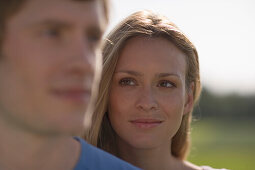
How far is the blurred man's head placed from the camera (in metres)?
2.23

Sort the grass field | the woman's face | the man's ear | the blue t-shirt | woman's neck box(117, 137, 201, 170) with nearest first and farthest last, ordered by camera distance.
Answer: the blue t-shirt → the woman's face → woman's neck box(117, 137, 201, 170) → the man's ear → the grass field

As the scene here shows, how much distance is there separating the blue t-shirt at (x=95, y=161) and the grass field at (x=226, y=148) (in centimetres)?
259

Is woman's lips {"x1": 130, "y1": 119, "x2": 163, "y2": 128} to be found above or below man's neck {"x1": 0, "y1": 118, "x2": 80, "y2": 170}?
below

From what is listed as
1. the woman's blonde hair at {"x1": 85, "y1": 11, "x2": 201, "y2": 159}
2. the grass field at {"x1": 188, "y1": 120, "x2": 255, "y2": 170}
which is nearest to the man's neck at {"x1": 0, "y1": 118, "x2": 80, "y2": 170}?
the woman's blonde hair at {"x1": 85, "y1": 11, "x2": 201, "y2": 159}

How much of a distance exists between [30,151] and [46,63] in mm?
568

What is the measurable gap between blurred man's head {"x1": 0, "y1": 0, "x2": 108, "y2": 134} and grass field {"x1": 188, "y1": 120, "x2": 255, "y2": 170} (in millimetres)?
3325

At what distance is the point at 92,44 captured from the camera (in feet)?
7.86

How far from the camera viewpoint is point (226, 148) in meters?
35.7

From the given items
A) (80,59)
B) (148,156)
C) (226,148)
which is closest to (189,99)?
(148,156)

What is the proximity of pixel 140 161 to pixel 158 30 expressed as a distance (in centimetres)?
118

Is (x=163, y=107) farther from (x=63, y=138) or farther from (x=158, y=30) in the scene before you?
(x=63, y=138)

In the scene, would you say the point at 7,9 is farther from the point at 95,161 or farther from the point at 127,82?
the point at 127,82

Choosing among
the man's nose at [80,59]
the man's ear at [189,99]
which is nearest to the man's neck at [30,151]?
the man's nose at [80,59]

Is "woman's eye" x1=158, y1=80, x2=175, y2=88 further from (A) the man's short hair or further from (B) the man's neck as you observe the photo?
(A) the man's short hair
